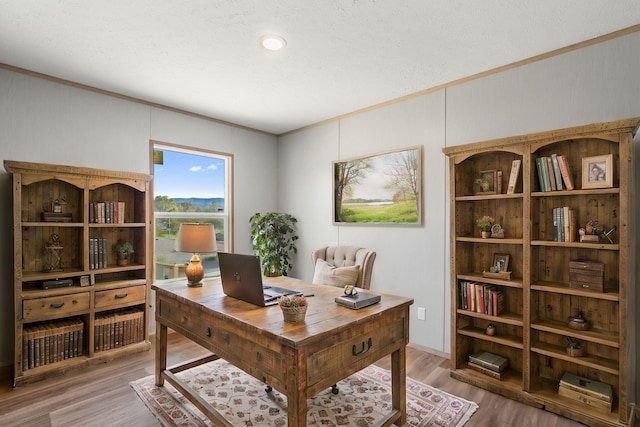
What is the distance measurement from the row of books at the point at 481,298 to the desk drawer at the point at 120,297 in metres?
2.99

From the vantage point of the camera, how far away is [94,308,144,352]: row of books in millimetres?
3119

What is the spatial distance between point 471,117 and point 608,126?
1.11 m

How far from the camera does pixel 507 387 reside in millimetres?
2535

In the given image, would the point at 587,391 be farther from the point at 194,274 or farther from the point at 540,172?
the point at 194,274

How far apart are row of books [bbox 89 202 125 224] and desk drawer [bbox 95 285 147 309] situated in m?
0.66

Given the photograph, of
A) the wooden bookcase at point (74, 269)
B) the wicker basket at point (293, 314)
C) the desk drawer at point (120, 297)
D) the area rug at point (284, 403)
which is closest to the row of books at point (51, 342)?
the wooden bookcase at point (74, 269)

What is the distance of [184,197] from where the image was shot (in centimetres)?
418

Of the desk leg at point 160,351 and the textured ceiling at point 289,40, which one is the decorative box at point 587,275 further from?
the desk leg at point 160,351

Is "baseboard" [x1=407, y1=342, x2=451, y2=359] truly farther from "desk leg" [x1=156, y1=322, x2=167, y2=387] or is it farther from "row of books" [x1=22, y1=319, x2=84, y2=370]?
"row of books" [x1=22, y1=319, x2=84, y2=370]

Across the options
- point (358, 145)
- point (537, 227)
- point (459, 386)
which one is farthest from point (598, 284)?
point (358, 145)

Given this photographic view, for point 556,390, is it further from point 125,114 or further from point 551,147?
→ point 125,114

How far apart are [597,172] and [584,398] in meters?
1.50

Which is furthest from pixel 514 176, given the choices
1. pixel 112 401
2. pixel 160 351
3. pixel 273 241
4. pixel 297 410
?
pixel 112 401

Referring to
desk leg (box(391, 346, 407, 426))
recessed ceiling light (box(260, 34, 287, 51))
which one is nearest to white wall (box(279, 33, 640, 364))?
desk leg (box(391, 346, 407, 426))
